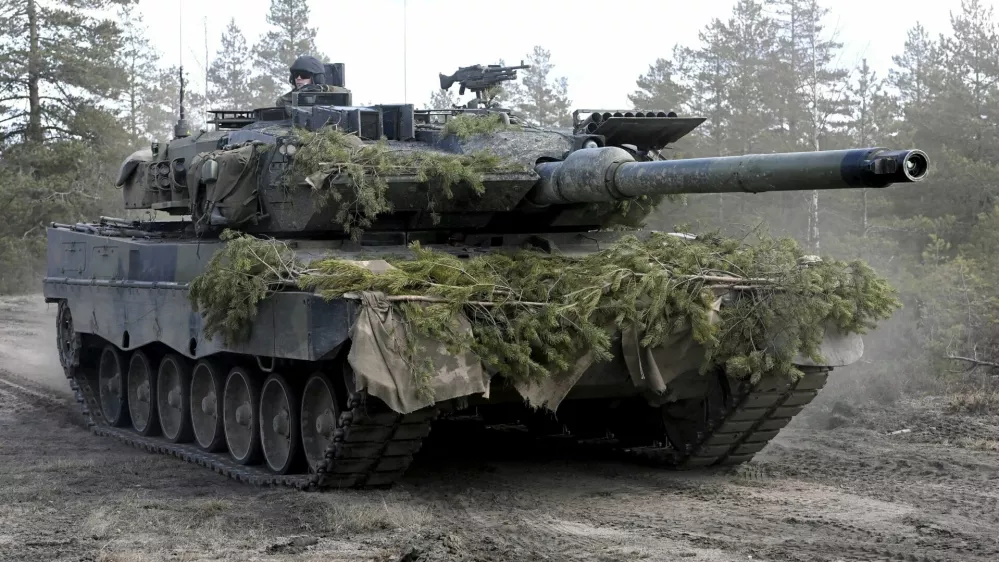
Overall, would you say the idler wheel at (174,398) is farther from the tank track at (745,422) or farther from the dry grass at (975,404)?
the dry grass at (975,404)

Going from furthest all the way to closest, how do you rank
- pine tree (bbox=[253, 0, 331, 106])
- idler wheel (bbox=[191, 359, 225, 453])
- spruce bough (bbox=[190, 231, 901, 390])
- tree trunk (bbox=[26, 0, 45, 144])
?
pine tree (bbox=[253, 0, 331, 106])
tree trunk (bbox=[26, 0, 45, 144])
idler wheel (bbox=[191, 359, 225, 453])
spruce bough (bbox=[190, 231, 901, 390])

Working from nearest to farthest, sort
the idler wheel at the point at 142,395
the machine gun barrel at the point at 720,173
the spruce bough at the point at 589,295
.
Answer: the machine gun barrel at the point at 720,173
the spruce bough at the point at 589,295
the idler wheel at the point at 142,395

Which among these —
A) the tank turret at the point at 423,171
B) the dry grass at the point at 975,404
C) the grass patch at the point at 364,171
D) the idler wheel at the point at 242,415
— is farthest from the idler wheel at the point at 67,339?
the dry grass at the point at 975,404

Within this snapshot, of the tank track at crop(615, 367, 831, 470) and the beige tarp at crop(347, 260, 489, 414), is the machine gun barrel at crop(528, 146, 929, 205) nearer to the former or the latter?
the beige tarp at crop(347, 260, 489, 414)

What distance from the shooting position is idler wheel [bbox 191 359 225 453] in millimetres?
11234

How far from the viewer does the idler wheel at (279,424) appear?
9.95 metres

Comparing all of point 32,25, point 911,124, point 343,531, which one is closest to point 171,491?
point 343,531

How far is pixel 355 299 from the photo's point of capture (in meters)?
8.19

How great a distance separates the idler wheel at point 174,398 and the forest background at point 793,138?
24.8ft

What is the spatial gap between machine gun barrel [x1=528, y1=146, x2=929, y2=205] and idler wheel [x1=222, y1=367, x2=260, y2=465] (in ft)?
9.40

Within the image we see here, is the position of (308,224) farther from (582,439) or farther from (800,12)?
(800,12)

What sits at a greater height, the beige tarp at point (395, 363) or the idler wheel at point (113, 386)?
the beige tarp at point (395, 363)

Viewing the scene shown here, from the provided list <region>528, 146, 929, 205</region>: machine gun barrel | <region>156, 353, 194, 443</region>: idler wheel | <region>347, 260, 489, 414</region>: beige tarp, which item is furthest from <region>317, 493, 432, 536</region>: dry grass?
<region>156, 353, 194, 443</region>: idler wheel

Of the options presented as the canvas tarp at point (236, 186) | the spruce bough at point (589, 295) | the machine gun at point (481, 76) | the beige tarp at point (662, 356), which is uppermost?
the machine gun at point (481, 76)
